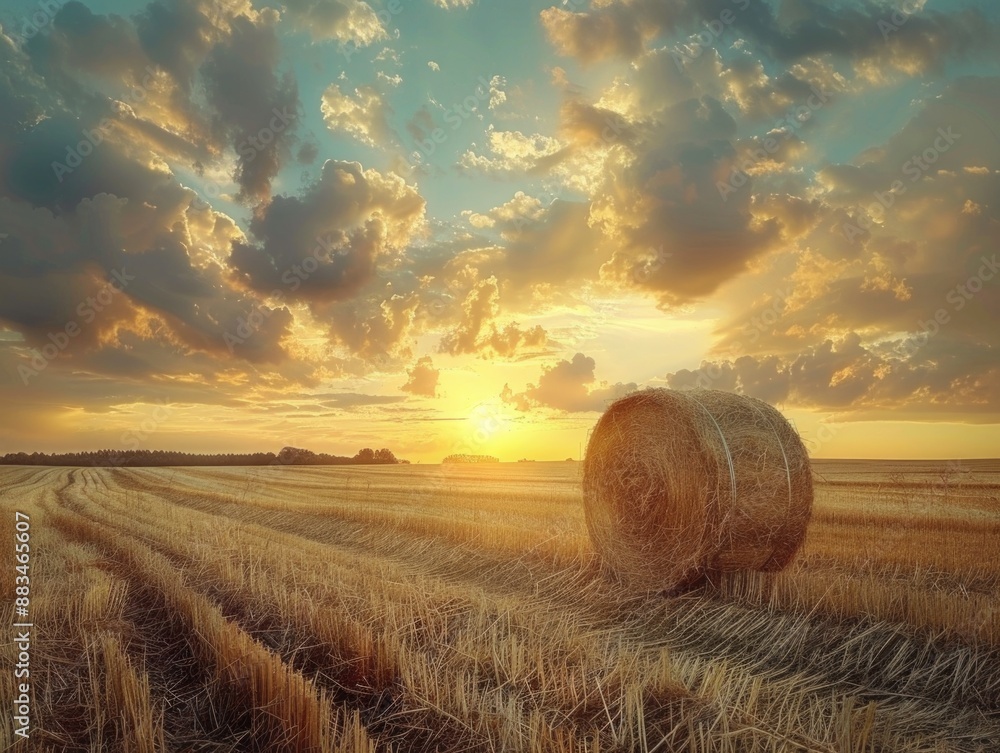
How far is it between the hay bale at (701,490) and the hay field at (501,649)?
402 mm

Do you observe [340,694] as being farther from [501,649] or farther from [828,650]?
[828,650]

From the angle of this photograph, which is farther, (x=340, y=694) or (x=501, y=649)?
(x=501, y=649)

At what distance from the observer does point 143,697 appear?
12.6 ft

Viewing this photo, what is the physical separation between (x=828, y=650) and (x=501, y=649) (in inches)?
114

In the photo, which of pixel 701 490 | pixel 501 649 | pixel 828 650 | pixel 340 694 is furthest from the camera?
pixel 701 490

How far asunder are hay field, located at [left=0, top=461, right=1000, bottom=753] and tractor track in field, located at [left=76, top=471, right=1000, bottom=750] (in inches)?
0.9

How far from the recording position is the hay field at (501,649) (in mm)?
3684

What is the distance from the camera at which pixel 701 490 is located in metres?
7.73

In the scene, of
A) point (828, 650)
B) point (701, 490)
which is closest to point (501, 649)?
point (828, 650)

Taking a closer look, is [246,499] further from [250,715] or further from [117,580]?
[250,715]

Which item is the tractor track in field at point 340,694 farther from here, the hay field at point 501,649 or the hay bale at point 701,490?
the hay bale at point 701,490

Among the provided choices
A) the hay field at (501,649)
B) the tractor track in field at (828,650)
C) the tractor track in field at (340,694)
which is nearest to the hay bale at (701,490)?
the hay field at (501,649)

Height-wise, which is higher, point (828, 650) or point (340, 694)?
point (340, 694)

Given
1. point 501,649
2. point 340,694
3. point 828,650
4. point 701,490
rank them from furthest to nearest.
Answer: point 701,490 → point 828,650 → point 501,649 → point 340,694
